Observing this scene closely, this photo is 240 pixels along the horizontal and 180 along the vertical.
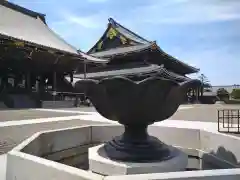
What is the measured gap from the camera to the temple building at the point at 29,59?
16.6 meters

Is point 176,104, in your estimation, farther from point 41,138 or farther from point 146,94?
point 41,138

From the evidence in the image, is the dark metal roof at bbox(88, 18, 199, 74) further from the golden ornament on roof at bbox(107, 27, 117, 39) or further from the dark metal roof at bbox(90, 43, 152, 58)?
the golden ornament on roof at bbox(107, 27, 117, 39)

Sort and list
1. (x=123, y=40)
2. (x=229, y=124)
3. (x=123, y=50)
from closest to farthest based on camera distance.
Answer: (x=229, y=124) < (x=123, y=50) < (x=123, y=40)

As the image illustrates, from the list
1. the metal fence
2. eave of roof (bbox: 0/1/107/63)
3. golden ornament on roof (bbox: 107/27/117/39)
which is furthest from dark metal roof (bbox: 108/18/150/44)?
the metal fence

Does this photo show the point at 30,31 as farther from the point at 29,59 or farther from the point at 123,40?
the point at 123,40

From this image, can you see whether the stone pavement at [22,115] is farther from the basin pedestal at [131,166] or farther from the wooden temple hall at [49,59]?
the basin pedestal at [131,166]

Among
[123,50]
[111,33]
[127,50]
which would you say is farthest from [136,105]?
[111,33]

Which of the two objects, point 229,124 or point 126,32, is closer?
point 229,124

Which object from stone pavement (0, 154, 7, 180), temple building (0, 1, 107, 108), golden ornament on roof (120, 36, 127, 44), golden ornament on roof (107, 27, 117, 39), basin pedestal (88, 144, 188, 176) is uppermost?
golden ornament on roof (107, 27, 117, 39)

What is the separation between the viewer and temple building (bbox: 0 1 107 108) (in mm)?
16562

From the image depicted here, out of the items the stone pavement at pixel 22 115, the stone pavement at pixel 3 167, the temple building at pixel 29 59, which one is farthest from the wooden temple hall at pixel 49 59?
the stone pavement at pixel 3 167

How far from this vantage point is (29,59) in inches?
714

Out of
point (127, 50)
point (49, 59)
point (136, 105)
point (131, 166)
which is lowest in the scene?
point (131, 166)

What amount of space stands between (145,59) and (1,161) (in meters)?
20.5
